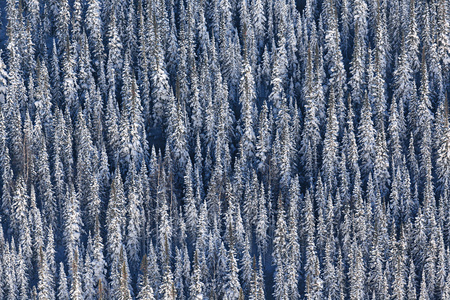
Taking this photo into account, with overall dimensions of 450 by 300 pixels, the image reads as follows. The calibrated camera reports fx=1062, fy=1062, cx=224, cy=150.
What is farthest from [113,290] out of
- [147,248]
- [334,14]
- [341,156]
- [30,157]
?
[334,14]

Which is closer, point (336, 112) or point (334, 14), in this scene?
point (336, 112)

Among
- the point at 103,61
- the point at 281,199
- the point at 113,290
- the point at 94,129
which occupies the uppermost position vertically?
the point at 103,61

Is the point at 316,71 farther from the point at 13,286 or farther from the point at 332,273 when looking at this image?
the point at 13,286

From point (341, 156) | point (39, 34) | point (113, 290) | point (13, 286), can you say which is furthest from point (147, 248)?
point (39, 34)

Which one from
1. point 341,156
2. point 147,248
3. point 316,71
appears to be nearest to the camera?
point 147,248

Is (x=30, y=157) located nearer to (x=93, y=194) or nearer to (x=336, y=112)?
(x=93, y=194)

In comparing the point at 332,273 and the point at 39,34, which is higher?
the point at 39,34

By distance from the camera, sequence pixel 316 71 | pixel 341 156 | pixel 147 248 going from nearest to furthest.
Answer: pixel 147 248
pixel 341 156
pixel 316 71
